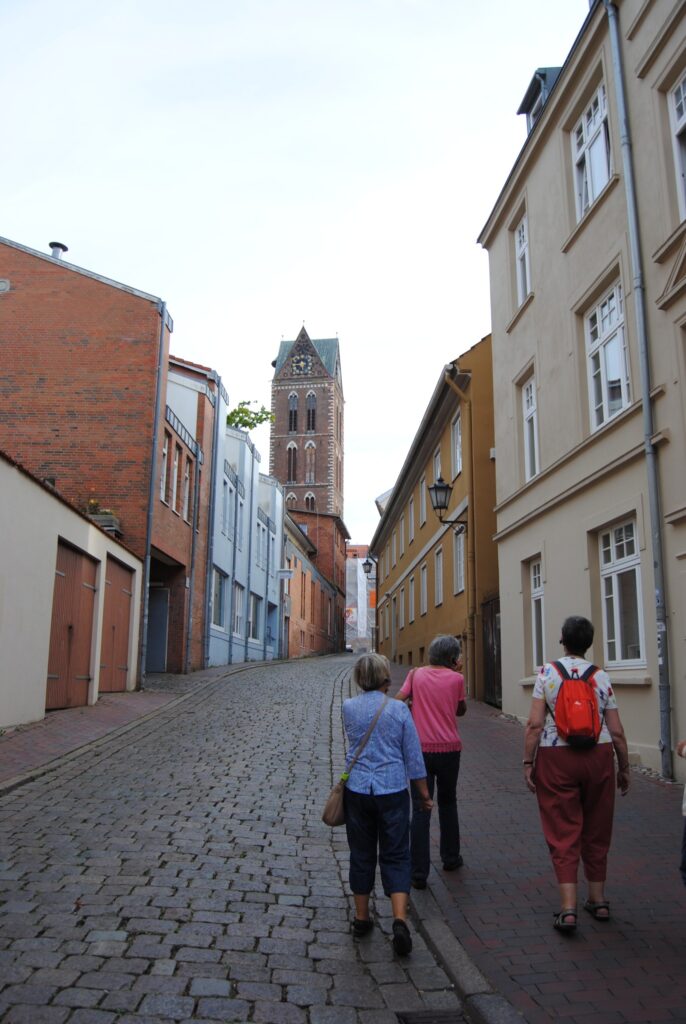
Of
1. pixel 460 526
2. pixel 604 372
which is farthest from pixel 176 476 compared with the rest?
pixel 604 372

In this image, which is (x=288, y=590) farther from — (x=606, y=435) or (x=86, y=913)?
(x=86, y=913)

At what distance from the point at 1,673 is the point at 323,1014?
8392 mm

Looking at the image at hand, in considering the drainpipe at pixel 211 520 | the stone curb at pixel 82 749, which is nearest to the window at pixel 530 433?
the stone curb at pixel 82 749

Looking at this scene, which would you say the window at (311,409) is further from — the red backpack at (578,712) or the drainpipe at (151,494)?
the red backpack at (578,712)

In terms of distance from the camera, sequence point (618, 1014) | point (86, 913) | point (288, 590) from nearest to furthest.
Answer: point (618, 1014) → point (86, 913) → point (288, 590)

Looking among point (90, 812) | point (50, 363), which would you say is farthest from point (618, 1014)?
point (50, 363)

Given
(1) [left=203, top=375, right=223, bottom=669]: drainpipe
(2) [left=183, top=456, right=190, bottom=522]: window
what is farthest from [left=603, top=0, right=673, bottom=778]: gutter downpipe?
(1) [left=203, top=375, right=223, bottom=669]: drainpipe

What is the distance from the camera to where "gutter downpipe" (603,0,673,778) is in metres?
8.92

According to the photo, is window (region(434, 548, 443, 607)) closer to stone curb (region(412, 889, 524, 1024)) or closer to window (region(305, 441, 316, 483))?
stone curb (region(412, 889, 524, 1024))

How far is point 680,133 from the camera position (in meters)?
9.53

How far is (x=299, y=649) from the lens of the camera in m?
48.2

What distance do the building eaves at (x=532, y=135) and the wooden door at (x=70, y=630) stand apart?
30.6 feet

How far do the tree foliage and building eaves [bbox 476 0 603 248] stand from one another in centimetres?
2544

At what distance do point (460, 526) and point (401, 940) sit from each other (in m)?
16.1
